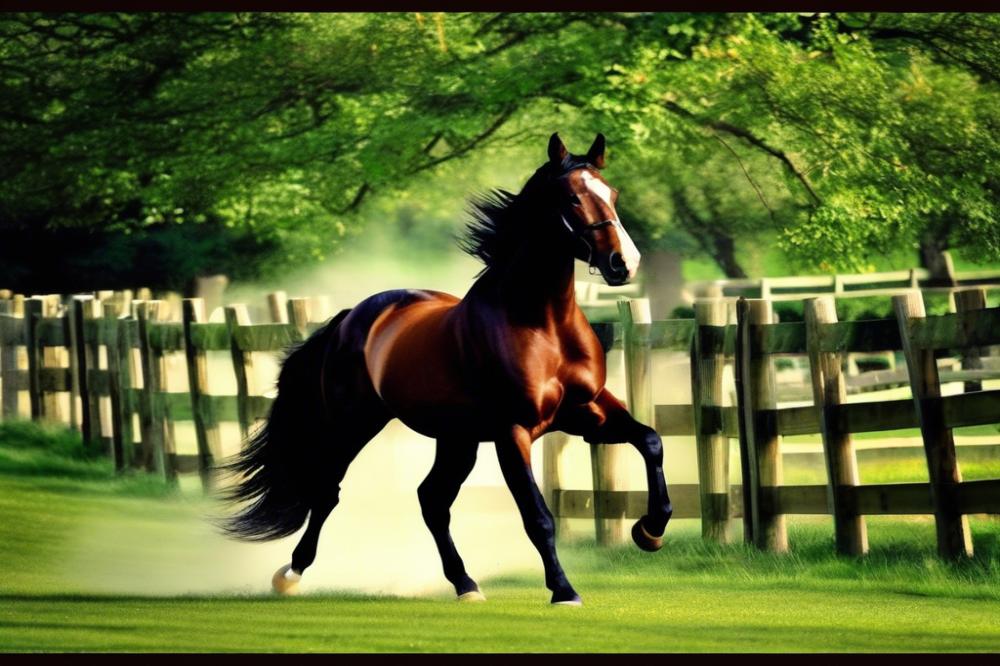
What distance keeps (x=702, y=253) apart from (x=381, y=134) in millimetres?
11888

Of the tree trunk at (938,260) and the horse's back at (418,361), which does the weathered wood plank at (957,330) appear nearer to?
the horse's back at (418,361)

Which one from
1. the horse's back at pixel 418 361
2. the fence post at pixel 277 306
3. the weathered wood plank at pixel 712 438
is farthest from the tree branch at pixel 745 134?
the horse's back at pixel 418 361

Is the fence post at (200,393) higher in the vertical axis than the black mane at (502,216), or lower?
lower

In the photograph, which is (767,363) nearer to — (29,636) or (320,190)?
(29,636)

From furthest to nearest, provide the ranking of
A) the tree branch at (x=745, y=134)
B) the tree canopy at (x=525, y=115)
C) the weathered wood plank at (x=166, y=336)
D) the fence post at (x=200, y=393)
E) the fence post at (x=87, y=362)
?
the tree branch at (x=745, y=134)
the tree canopy at (x=525, y=115)
the fence post at (x=87, y=362)
the weathered wood plank at (x=166, y=336)
the fence post at (x=200, y=393)

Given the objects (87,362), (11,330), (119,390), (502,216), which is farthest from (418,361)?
(11,330)

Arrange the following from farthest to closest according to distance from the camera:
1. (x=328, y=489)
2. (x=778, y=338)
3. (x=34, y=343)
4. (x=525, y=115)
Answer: (x=525, y=115)
(x=34, y=343)
(x=778, y=338)
(x=328, y=489)

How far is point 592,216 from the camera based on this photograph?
29.3 feet

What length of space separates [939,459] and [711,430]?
1865mm

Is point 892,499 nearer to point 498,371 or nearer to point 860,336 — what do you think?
point 860,336

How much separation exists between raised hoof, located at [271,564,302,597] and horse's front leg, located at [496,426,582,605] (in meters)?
2.32

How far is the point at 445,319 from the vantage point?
32.8ft

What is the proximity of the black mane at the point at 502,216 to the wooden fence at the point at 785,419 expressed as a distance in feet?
8.10

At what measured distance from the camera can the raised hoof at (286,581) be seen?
10.9 metres
